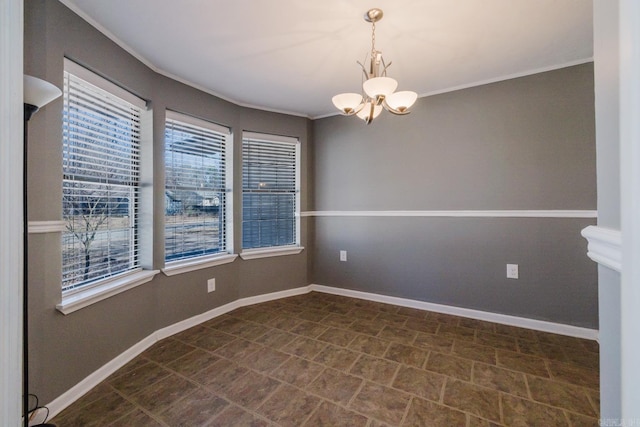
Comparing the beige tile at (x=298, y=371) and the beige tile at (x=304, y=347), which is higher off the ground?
the beige tile at (x=304, y=347)

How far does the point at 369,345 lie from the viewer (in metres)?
2.26

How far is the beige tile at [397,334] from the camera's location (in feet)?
7.72

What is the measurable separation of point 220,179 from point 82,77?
56.8 inches

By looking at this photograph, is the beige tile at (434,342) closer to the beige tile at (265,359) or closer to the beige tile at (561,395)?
the beige tile at (561,395)

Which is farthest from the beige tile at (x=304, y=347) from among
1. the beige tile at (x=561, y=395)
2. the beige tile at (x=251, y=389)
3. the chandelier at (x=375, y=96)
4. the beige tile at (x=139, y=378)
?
the chandelier at (x=375, y=96)

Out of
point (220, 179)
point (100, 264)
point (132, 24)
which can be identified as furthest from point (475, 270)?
point (132, 24)

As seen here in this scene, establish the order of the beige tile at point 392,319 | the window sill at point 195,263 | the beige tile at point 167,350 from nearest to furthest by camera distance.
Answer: the beige tile at point 167,350, the window sill at point 195,263, the beige tile at point 392,319

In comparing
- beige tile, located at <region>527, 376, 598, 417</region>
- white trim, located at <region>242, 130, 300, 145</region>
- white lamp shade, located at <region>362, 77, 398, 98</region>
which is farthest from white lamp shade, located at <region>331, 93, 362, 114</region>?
beige tile, located at <region>527, 376, 598, 417</region>

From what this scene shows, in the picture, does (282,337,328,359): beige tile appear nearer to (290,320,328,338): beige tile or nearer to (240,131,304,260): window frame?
(290,320,328,338): beige tile

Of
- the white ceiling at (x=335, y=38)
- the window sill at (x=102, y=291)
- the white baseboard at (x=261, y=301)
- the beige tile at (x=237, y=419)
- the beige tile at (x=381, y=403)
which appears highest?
the white ceiling at (x=335, y=38)

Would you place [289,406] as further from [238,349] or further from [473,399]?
[473,399]

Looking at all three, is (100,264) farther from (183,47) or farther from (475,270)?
(475,270)
